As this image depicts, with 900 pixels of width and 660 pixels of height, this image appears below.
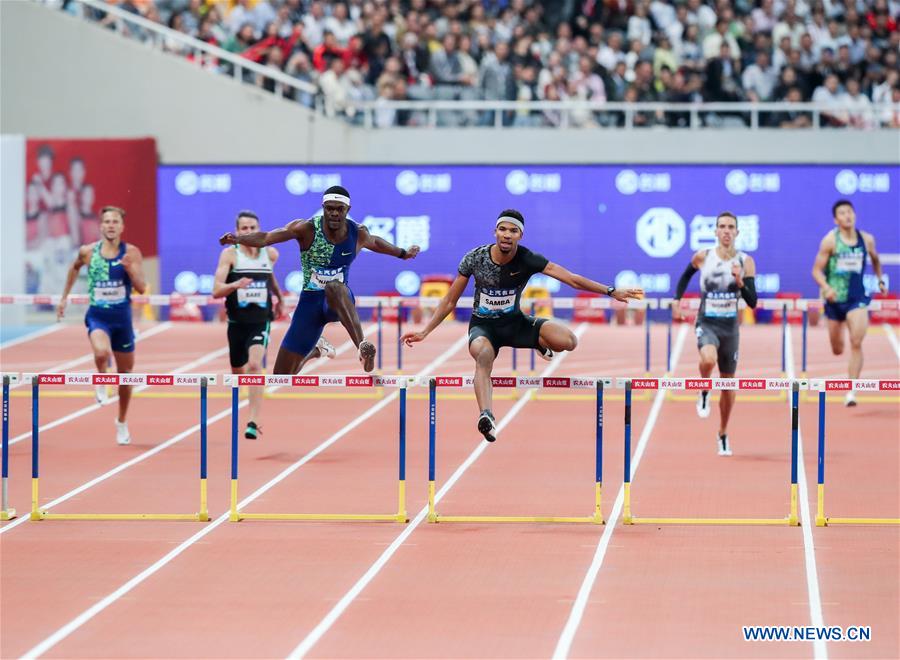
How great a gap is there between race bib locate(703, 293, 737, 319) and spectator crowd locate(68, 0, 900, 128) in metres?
11.7

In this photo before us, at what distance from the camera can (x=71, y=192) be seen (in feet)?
87.5

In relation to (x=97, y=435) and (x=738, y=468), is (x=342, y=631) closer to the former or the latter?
(x=738, y=468)

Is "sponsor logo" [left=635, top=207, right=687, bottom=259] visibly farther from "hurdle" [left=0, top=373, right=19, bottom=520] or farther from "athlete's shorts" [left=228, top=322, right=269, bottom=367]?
"hurdle" [left=0, top=373, right=19, bottom=520]

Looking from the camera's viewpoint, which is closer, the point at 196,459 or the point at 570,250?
the point at 196,459

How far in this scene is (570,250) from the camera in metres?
25.5

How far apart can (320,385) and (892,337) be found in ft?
49.8

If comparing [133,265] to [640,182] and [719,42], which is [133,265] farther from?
[719,42]

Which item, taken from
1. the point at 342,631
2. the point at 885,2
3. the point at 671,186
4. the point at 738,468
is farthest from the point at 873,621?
the point at 885,2

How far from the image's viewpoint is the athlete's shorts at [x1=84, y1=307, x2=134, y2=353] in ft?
48.6

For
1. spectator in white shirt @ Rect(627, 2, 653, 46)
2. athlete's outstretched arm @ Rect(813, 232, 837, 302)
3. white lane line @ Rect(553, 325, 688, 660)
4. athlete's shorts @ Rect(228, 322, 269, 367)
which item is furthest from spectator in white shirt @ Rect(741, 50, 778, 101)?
athlete's shorts @ Rect(228, 322, 269, 367)

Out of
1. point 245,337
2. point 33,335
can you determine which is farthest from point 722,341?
point 33,335

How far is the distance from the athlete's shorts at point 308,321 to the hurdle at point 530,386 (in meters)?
1.21

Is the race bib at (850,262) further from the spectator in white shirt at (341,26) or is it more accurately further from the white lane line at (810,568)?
the spectator in white shirt at (341,26)

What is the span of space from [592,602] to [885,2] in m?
21.4
